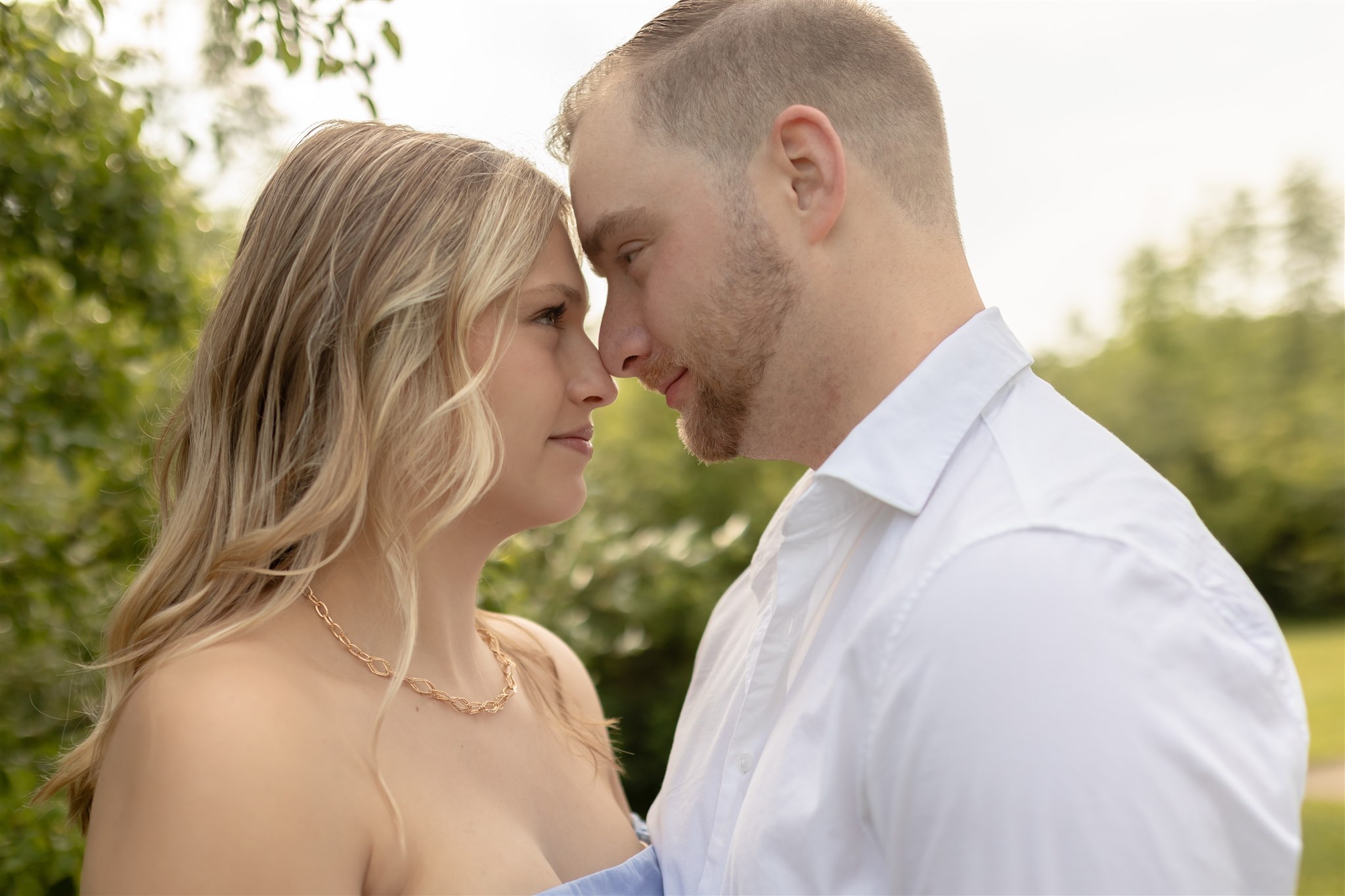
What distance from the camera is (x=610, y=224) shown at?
2287 millimetres

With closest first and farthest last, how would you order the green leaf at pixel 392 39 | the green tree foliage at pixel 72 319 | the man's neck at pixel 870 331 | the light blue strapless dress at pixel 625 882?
the light blue strapless dress at pixel 625 882 < the man's neck at pixel 870 331 < the green leaf at pixel 392 39 < the green tree foliage at pixel 72 319

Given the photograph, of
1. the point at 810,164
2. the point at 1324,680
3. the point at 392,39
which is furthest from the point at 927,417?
the point at 1324,680

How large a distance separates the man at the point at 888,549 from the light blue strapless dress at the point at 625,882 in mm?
49

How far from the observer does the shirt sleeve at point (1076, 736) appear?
1.39 meters

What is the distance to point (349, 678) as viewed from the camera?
2.01 meters

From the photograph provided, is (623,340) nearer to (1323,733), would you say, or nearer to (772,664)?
(772,664)

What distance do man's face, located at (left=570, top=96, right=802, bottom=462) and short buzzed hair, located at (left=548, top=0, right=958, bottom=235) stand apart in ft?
0.26

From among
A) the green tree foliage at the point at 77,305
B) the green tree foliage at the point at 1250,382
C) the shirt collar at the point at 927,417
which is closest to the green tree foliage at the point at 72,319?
the green tree foliage at the point at 77,305

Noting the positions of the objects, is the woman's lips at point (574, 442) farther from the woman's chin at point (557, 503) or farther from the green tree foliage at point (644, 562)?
the green tree foliage at point (644, 562)

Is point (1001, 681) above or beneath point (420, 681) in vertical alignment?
above

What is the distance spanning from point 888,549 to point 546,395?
0.86 meters

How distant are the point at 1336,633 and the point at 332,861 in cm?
1236

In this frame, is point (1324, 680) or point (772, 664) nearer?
point (772, 664)

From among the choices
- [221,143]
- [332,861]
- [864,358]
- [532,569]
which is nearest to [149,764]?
[332,861]
